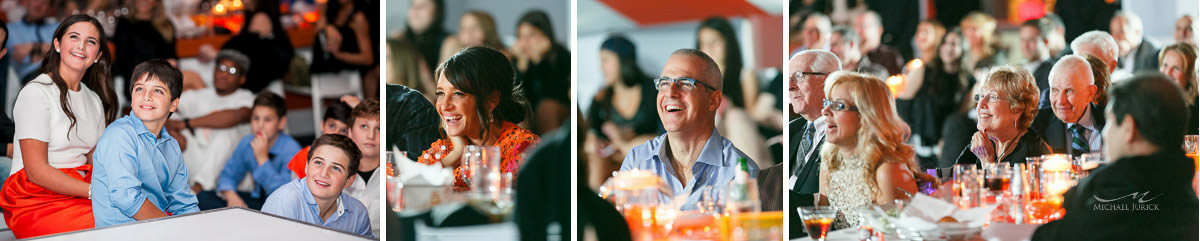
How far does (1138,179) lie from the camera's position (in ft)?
Answer: 12.2

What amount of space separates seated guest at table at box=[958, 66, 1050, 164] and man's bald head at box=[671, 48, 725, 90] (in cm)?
97

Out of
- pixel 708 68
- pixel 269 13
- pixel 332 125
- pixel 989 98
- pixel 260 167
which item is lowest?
pixel 260 167

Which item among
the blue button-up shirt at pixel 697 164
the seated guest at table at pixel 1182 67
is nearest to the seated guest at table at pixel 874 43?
the blue button-up shirt at pixel 697 164

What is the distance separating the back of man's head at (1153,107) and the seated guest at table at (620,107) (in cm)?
173

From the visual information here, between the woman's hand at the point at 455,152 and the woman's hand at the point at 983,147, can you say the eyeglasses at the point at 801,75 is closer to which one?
the woman's hand at the point at 983,147

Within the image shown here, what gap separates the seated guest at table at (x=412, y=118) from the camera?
3.86 metres

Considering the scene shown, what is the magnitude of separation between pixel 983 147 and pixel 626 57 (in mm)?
1388

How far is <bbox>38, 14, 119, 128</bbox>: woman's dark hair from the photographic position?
4355mm

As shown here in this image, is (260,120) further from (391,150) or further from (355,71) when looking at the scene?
(391,150)

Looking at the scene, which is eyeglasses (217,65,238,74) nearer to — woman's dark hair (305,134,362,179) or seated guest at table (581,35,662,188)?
woman's dark hair (305,134,362,179)

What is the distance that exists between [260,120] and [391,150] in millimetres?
1479

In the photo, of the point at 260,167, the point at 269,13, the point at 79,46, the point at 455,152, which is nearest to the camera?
the point at 455,152

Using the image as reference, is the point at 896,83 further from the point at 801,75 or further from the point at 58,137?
the point at 58,137

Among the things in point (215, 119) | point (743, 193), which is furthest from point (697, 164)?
point (215, 119)
